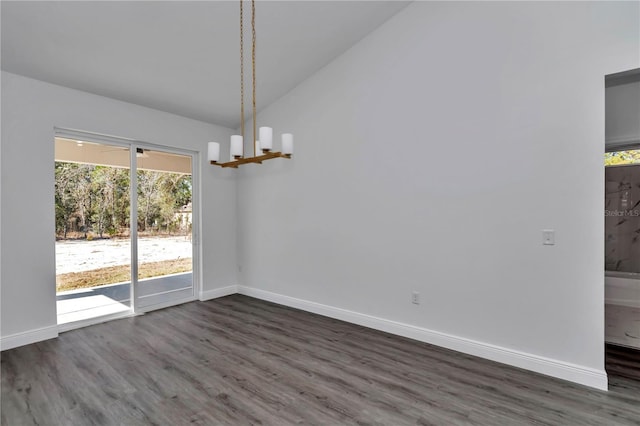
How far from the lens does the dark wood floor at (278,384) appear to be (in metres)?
2.11

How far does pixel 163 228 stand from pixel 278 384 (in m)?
3.06

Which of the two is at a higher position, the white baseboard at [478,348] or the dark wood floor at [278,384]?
the white baseboard at [478,348]

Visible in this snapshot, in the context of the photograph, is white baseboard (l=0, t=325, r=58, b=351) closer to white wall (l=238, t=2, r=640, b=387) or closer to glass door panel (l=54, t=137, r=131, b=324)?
glass door panel (l=54, t=137, r=131, b=324)

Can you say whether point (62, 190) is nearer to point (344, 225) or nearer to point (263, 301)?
point (263, 301)

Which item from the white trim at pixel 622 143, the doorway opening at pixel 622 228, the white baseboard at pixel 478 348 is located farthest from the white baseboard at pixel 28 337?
the white trim at pixel 622 143

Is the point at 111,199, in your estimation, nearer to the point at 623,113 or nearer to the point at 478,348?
the point at 478,348

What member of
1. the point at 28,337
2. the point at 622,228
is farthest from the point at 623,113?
the point at 28,337

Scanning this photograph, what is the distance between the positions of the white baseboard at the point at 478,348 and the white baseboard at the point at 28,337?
2.78m

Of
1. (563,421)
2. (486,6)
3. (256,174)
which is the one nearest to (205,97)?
(256,174)

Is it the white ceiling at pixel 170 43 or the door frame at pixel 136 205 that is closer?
the white ceiling at pixel 170 43

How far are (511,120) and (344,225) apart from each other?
→ 2.04m

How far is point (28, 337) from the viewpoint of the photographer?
3.29 m

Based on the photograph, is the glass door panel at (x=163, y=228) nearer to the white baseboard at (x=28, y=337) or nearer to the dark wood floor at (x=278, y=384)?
the white baseboard at (x=28, y=337)

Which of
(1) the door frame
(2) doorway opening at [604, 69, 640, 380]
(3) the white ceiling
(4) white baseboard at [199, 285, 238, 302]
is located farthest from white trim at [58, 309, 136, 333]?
→ (2) doorway opening at [604, 69, 640, 380]
